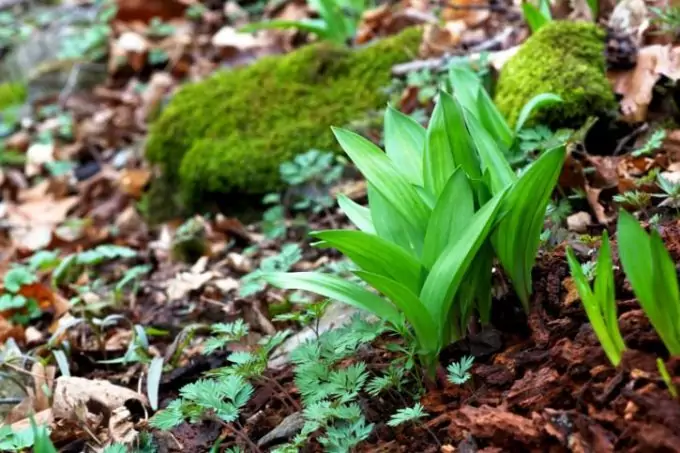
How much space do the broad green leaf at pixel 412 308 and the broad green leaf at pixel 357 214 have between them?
31 centimetres

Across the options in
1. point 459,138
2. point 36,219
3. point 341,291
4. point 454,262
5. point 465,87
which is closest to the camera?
point 454,262

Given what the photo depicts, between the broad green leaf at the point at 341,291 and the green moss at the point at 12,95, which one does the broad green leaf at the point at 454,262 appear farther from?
the green moss at the point at 12,95

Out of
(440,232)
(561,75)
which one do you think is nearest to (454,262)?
(440,232)

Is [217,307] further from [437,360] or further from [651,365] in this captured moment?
[651,365]

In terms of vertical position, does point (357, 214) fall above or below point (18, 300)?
above

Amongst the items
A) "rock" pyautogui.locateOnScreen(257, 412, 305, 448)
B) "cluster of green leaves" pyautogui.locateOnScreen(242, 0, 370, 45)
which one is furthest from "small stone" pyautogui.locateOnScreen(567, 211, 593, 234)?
"cluster of green leaves" pyautogui.locateOnScreen(242, 0, 370, 45)

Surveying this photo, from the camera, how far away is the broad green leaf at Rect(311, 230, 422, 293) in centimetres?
148

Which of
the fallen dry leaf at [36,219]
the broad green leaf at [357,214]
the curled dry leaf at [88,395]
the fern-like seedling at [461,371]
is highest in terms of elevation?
the broad green leaf at [357,214]

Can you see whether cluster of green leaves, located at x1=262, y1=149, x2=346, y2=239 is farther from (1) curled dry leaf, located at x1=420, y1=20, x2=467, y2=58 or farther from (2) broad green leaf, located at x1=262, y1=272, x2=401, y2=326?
(2) broad green leaf, located at x1=262, y1=272, x2=401, y2=326

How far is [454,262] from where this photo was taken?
1.44m

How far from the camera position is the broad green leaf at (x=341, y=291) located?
1515mm

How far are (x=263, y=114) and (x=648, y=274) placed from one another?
2540 millimetres

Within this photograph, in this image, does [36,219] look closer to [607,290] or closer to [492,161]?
[492,161]

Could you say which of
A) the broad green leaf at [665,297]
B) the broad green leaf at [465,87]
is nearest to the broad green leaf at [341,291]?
the broad green leaf at [665,297]
